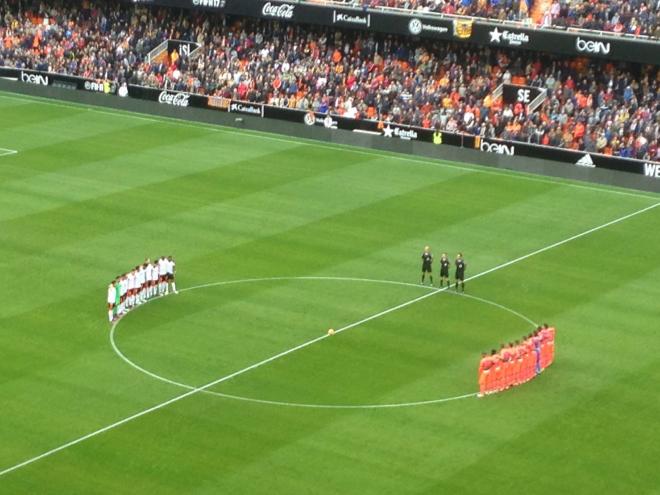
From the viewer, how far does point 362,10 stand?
62.4 meters

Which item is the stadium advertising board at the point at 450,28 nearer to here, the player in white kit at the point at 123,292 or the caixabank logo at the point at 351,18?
the caixabank logo at the point at 351,18

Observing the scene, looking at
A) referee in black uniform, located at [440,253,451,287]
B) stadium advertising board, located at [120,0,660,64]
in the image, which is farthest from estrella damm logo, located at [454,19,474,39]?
referee in black uniform, located at [440,253,451,287]

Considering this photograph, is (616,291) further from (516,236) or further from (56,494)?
(56,494)

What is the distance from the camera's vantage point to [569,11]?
58.0 metres

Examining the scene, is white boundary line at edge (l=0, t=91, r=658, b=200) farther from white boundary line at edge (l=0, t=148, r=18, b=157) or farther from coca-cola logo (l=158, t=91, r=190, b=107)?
white boundary line at edge (l=0, t=148, r=18, b=157)

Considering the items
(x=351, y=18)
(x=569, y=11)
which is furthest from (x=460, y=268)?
(x=351, y=18)

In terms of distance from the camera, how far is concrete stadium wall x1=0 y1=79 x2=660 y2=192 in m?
52.9

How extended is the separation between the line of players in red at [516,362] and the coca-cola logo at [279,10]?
33.1 m

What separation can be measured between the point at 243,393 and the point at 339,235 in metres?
13.6

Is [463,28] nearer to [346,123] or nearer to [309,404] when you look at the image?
[346,123]

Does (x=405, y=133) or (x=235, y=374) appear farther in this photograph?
(x=405, y=133)

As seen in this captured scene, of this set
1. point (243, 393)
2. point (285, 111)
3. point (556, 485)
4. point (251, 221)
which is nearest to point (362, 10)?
point (285, 111)

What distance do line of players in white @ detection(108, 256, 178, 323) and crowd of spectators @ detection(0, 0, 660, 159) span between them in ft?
68.3

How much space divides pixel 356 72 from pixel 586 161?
44.0ft
